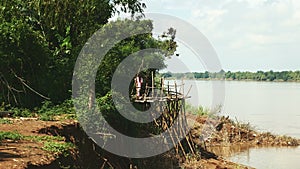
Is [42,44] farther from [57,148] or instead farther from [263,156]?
[263,156]

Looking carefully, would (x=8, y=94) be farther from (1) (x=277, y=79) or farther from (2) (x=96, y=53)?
(1) (x=277, y=79)

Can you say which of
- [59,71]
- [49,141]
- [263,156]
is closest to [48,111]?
[59,71]

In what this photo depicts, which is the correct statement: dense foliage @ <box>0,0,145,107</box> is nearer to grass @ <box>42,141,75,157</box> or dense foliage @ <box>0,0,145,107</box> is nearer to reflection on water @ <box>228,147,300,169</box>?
grass @ <box>42,141,75,157</box>

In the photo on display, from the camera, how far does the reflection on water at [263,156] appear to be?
63.1ft

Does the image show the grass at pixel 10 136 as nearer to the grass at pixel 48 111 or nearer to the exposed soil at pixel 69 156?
the exposed soil at pixel 69 156

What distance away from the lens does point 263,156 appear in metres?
20.9

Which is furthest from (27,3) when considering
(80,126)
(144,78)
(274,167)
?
(274,167)

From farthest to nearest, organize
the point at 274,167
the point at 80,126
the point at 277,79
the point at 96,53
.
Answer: the point at 277,79, the point at 274,167, the point at 96,53, the point at 80,126

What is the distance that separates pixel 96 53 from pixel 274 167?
32.6 feet

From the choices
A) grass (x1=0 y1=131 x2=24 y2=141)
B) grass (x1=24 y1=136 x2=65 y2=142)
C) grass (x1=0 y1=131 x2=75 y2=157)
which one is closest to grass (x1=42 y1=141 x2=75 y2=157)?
grass (x1=0 y1=131 x2=75 y2=157)

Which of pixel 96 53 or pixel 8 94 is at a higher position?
pixel 96 53

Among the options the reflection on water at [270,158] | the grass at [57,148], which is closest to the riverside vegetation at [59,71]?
the grass at [57,148]

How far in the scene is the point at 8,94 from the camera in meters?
13.5

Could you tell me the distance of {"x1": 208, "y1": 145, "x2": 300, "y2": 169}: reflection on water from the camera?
19.2m
